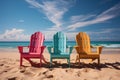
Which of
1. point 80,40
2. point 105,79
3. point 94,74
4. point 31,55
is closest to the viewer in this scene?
point 105,79

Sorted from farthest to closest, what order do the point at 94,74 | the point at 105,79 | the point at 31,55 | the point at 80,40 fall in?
the point at 80,40 < the point at 31,55 < the point at 94,74 < the point at 105,79

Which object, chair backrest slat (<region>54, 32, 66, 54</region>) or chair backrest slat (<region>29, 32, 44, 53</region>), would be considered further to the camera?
chair backrest slat (<region>29, 32, 44, 53</region>)

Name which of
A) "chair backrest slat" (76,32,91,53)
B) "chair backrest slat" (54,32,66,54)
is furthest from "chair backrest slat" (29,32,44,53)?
"chair backrest slat" (76,32,91,53)

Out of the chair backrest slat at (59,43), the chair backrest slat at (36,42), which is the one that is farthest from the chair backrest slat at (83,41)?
the chair backrest slat at (36,42)

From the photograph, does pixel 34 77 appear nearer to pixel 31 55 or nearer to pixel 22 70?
pixel 22 70

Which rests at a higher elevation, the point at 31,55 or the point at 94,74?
the point at 31,55

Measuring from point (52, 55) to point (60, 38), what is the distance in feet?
3.21

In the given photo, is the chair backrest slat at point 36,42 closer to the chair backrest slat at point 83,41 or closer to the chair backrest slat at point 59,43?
the chair backrest slat at point 59,43

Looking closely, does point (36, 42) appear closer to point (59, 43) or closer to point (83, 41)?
point (59, 43)

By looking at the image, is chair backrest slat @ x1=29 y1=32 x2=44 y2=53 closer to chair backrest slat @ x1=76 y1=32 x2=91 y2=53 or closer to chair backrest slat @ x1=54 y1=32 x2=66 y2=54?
chair backrest slat @ x1=54 y1=32 x2=66 y2=54

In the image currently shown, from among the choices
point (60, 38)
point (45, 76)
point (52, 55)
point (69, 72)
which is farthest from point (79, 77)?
point (60, 38)

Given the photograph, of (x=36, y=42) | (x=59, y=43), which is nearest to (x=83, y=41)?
(x=59, y=43)

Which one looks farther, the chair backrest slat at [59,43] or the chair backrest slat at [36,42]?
the chair backrest slat at [36,42]

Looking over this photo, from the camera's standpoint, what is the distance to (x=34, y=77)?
444 cm
